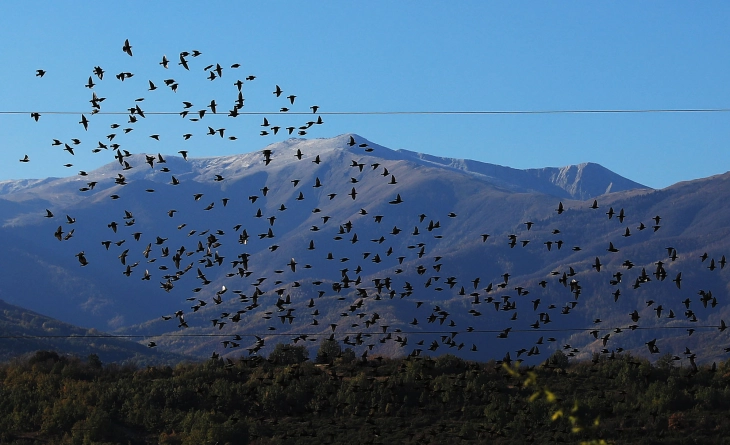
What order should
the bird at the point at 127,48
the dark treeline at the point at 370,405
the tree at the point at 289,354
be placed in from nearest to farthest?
the bird at the point at 127,48
the dark treeline at the point at 370,405
the tree at the point at 289,354

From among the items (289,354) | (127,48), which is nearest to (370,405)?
(289,354)

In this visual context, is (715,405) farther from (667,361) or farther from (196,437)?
(196,437)

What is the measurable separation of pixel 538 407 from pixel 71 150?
2949cm

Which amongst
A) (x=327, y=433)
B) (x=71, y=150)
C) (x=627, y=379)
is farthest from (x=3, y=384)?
(x=627, y=379)

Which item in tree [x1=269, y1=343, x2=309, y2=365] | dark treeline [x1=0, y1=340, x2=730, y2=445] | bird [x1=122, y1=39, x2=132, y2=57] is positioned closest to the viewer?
bird [x1=122, y1=39, x2=132, y2=57]

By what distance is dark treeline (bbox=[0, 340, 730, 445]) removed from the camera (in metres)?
55.9

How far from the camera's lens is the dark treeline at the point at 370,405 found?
55938mm

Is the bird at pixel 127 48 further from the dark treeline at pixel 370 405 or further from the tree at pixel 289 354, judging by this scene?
the tree at pixel 289 354

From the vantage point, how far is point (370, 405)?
60.9m

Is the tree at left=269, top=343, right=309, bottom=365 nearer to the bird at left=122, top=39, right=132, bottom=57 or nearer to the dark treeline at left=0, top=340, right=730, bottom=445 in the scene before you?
the dark treeline at left=0, top=340, right=730, bottom=445

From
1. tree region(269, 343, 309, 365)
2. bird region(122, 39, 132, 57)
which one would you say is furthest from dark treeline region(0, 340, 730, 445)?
bird region(122, 39, 132, 57)

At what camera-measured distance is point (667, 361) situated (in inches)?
2724

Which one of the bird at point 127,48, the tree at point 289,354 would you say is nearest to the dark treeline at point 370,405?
the tree at point 289,354

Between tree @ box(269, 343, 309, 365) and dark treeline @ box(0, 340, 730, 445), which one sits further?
tree @ box(269, 343, 309, 365)
